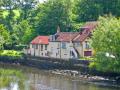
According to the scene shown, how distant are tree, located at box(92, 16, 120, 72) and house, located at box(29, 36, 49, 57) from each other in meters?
29.9

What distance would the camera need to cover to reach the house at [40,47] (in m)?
112

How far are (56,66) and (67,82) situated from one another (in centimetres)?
1746

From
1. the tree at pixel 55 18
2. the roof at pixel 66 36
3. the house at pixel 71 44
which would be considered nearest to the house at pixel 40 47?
the house at pixel 71 44

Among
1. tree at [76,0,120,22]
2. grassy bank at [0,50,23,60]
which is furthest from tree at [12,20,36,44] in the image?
tree at [76,0,120,22]

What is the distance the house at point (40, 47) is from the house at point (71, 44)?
6.02 feet

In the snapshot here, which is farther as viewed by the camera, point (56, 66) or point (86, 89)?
point (56, 66)

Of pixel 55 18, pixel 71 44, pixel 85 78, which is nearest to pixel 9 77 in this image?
pixel 85 78

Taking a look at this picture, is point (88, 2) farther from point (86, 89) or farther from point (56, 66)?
point (86, 89)

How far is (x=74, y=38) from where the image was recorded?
104938 mm

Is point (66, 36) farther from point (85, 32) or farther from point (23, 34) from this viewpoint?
point (23, 34)

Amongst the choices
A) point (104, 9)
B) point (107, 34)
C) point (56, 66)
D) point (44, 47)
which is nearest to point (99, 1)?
point (104, 9)

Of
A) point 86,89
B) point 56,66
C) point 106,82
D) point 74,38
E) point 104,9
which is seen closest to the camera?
point 86,89

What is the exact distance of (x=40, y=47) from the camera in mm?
112938

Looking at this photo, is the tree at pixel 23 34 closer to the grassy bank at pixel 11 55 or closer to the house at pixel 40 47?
the grassy bank at pixel 11 55
